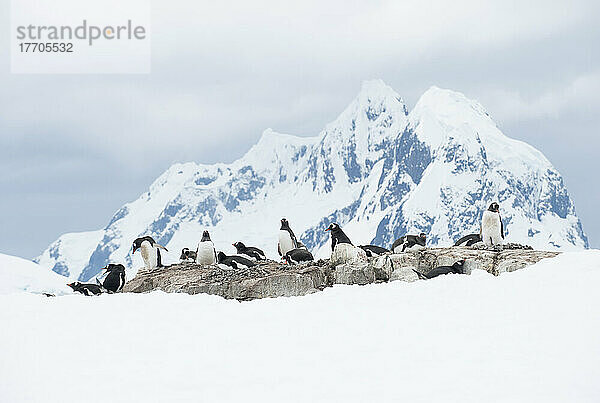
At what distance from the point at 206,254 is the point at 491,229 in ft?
24.7

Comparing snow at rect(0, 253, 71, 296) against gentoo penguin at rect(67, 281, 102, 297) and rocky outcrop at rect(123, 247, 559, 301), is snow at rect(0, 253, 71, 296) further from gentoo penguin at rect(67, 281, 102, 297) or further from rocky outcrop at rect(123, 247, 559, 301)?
rocky outcrop at rect(123, 247, 559, 301)

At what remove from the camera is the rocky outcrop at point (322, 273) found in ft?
46.6

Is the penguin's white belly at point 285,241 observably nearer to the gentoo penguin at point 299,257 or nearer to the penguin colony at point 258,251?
the penguin colony at point 258,251

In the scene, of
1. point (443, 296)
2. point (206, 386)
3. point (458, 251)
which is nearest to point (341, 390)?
point (206, 386)

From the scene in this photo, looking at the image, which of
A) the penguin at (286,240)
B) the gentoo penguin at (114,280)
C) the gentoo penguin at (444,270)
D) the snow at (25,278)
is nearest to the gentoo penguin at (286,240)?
the penguin at (286,240)

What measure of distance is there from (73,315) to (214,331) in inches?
102

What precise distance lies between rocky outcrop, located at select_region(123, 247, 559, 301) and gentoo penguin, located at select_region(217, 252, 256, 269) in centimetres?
82

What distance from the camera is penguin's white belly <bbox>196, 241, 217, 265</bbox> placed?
18.5 meters

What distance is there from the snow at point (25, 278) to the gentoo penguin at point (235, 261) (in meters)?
27.8

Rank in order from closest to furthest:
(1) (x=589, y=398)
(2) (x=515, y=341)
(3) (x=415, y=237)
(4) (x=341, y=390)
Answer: (1) (x=589, y=398)
(4) (x=341, y=390)
(2) (x=515, y=341)
(3) (x=415, y=237)

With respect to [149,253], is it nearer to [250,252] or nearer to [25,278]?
[250,252]

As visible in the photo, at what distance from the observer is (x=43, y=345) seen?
9062 millimetres

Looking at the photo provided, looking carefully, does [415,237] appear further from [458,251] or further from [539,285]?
[539,285]

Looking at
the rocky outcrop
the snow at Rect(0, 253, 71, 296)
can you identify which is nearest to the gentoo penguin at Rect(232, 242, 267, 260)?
the rocky outcrop
